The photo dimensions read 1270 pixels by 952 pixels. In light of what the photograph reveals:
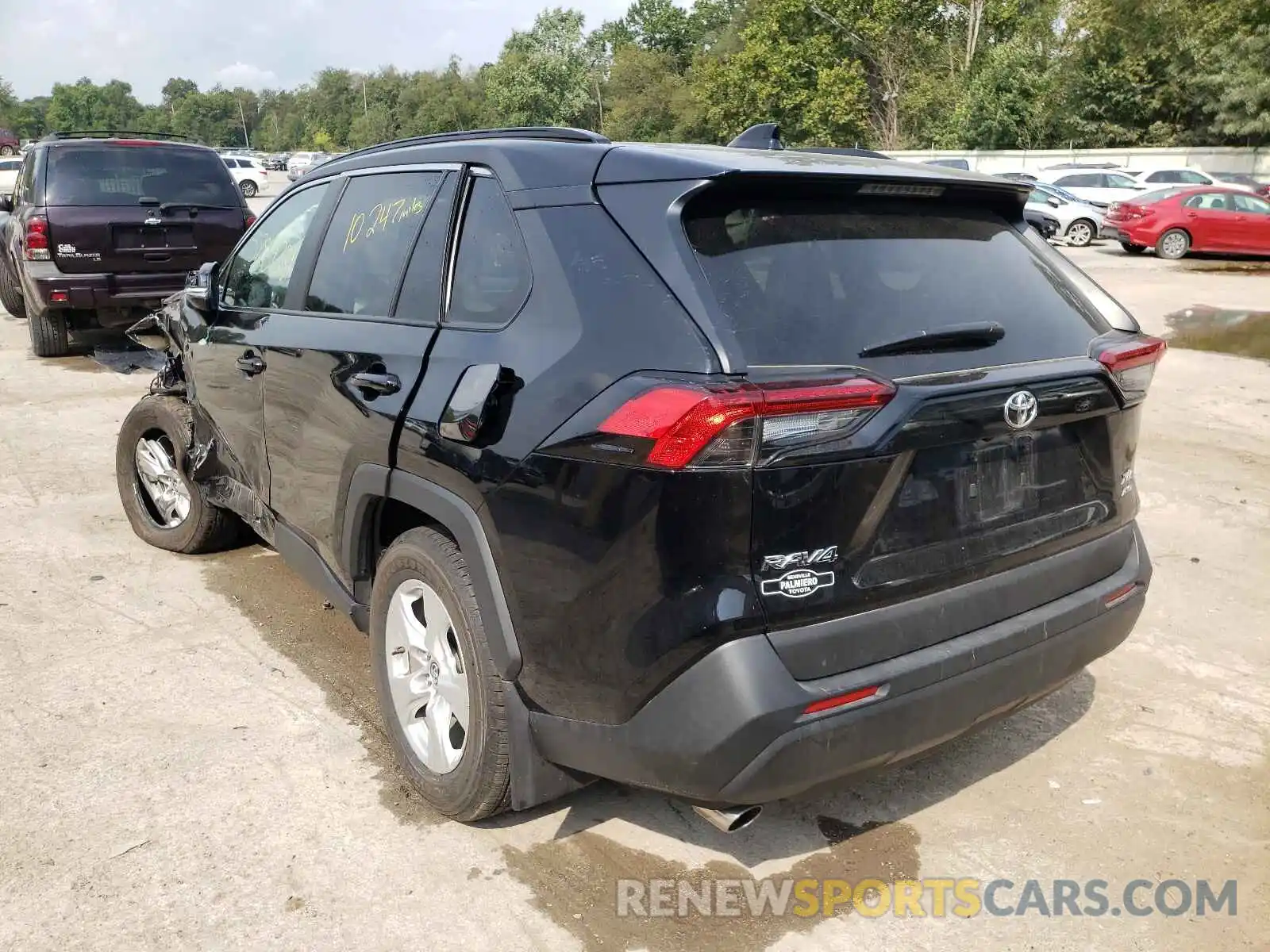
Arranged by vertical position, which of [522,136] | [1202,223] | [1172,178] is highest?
[522,136]

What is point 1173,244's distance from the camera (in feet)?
71.6

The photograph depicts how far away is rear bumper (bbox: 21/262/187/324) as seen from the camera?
910 centimetres

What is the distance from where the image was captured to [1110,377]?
277 centimetres

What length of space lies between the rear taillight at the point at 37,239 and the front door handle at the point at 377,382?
7.43 metres

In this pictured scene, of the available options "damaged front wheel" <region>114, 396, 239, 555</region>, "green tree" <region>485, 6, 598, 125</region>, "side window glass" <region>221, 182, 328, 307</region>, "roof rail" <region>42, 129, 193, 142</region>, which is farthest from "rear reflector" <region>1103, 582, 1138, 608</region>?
"green tree" <region>485, 6, 598, 125</region>

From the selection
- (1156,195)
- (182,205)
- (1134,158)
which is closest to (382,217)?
(182,205)

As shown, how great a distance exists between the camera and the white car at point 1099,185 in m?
27.2

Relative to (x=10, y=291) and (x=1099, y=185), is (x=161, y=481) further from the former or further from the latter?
(x=1099, y=185)

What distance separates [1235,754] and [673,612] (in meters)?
2.29

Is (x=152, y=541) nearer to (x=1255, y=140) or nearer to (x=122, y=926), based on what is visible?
(x=122, y=926)

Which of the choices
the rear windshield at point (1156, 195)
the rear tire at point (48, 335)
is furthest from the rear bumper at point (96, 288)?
the rear windshield at point (1156, 195)

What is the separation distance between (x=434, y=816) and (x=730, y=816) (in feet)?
3.33

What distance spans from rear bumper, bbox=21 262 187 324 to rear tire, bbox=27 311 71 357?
48cm

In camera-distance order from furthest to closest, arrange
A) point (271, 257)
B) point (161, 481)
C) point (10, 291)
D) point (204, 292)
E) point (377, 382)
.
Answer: point (10, 291), point (161, 481), point (204, 292), point (271, 257), point (377, 382)
